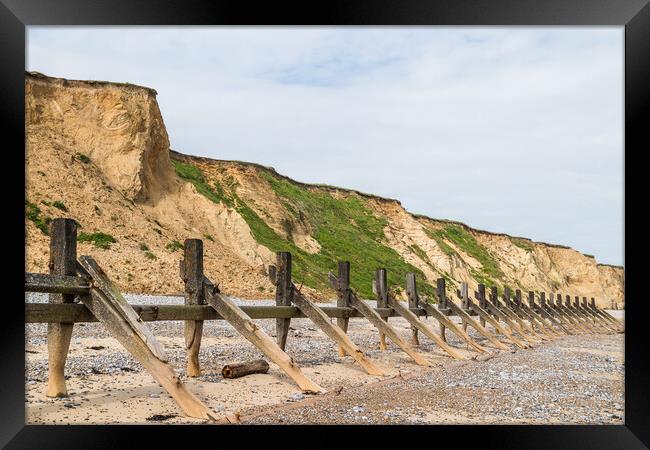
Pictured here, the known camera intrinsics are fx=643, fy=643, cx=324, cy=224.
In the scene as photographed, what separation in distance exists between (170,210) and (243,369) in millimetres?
30021

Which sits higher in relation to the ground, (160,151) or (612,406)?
(160,151)

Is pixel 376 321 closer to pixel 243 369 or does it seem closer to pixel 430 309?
pixel 243 369

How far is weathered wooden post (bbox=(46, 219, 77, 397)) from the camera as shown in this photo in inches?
257

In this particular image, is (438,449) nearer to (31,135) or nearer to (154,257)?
(154,257)

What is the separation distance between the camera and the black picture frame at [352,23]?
5.35m

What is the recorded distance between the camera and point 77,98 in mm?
36562

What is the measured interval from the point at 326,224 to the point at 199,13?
51127 millimetres

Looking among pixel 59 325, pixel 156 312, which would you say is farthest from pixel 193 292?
pixel 59 325

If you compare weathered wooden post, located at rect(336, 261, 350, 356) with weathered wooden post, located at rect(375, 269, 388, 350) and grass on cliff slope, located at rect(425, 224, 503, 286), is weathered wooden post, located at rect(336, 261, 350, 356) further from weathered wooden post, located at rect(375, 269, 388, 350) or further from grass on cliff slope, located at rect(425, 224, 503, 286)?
grass on cliff slope, located at rect(425, 224, 503, 286)

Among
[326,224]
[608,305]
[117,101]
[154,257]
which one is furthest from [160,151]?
[608,305]

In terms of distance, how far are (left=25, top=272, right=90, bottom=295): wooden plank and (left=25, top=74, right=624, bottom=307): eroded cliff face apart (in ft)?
36.3

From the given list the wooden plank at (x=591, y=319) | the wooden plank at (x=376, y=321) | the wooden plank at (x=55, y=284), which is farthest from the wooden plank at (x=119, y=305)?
the wooden plank at (x=591, y=319)

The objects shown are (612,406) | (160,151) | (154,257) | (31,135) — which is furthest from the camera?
(160,151)

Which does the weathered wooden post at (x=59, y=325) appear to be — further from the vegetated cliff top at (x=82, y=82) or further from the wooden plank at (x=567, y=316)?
the vegetated cliff top at (x=82, y=82)
